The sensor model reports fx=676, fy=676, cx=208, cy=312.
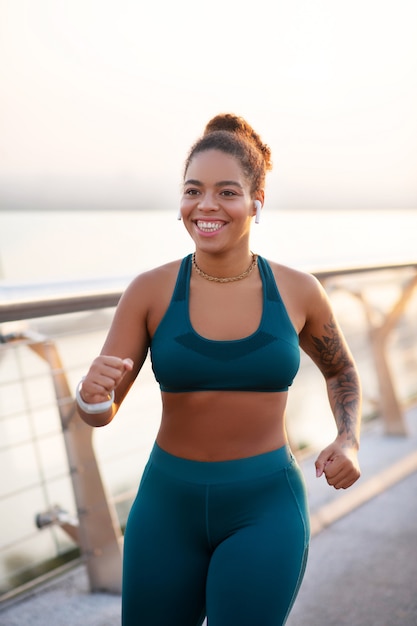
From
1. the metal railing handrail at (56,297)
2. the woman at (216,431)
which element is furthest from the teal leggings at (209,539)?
the metal railing handrail at (56,297)

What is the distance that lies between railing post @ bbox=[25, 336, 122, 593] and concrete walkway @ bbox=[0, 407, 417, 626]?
7 centimetres

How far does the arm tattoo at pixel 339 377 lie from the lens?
1299 millimetres

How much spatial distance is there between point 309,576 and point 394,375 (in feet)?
5.53

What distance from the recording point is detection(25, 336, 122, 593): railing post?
2006 mm

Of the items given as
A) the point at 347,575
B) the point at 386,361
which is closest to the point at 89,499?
the point at 347,575

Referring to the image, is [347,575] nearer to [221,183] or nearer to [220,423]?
[220,423]

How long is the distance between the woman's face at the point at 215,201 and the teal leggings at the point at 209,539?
39 cm

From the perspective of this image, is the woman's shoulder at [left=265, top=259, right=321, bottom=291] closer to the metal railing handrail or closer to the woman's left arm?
the woman's left arm

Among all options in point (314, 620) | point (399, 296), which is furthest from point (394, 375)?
point (314, 620)

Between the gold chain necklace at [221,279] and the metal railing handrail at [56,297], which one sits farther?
the metal railing handrail at [56,297]

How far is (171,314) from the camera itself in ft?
3.86

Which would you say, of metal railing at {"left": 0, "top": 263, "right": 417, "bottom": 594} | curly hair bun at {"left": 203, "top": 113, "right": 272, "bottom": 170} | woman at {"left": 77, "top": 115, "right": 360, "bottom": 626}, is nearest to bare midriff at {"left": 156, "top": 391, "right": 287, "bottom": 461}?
woman at {"left": 77, "top": 115, "right": 360, "bottom": 626}

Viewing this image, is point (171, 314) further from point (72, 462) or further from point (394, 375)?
point (394, 375)

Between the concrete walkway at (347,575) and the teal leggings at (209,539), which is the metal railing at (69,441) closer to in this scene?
the concrete walkway at (347,575)
